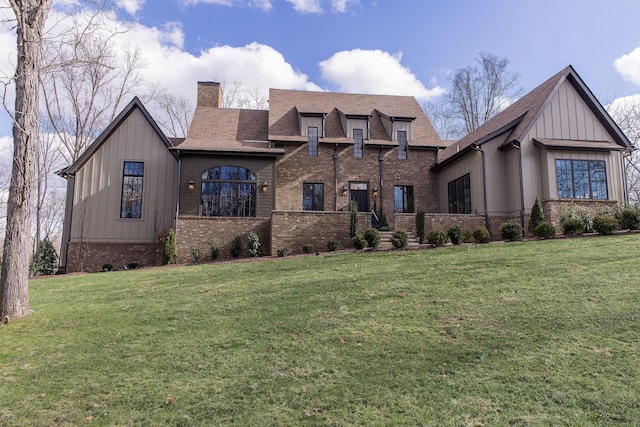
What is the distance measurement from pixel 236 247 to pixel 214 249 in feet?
2.59

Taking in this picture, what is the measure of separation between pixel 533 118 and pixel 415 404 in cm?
1529

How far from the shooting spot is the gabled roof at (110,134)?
16578 millimetres

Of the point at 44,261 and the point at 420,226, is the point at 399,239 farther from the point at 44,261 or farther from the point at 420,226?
the point at 44,261

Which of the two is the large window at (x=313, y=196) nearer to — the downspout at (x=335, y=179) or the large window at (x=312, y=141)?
the downspout at (x=335, y=179)

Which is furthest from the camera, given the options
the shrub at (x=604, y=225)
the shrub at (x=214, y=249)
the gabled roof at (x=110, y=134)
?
the gabled roof at (x=110, y=134)

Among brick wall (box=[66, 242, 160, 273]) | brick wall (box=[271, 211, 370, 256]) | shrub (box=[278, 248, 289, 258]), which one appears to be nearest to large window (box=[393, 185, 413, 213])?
brick wall (box=[271, 211, 370, 256])

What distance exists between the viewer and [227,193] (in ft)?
56.0

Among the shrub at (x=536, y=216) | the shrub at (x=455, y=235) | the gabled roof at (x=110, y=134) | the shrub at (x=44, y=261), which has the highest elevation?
the gabled roof at (x=110, y=134)

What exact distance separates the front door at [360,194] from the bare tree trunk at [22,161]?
13822mm

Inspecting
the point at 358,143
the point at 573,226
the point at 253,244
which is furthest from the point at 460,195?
the point at 253,244

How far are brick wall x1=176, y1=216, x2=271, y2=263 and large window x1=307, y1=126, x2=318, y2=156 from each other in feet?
16.3

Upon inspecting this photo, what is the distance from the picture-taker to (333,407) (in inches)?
147

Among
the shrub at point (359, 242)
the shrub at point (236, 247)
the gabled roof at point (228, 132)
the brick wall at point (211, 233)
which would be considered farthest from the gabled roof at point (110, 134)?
the shrub at point (359, 242)

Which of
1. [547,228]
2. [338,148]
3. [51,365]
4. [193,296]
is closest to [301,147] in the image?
[338,148]
